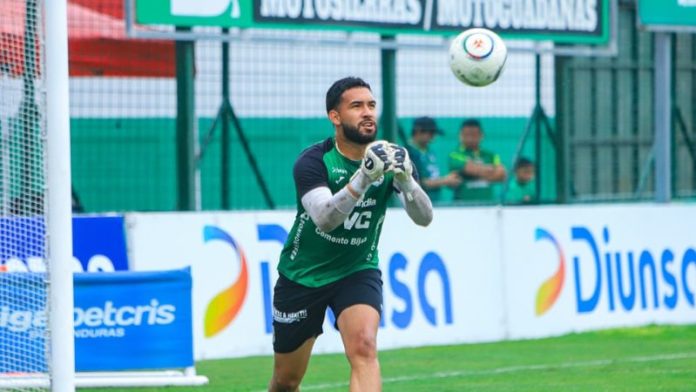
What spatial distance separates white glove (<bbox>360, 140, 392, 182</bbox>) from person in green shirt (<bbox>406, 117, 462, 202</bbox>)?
7.61 meters

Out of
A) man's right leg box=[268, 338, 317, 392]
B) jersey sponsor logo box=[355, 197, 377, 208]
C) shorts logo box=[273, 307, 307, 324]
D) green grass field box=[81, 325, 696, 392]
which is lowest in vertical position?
green grass field box=[81, 325, 696, 392]

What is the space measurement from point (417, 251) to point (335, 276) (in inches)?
232

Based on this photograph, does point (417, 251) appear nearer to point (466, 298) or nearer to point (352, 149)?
point (466, 298)

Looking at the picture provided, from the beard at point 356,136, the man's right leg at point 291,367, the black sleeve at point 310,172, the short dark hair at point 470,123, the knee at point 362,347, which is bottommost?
the man's right leg at point 291,367

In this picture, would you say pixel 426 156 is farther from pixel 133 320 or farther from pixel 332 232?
pixel 332 232

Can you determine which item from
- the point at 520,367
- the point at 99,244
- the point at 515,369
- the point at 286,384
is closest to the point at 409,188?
the point at 286,384

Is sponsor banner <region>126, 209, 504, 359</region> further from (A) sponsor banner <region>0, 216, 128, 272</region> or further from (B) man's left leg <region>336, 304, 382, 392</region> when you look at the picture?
(B) man's left leg <region>336, 304, 382, 392</region>

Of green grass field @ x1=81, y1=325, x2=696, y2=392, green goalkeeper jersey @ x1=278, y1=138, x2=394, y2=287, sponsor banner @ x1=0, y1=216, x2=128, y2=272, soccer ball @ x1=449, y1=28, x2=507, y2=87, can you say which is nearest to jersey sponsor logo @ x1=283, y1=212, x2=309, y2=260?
green goalkeeper jersey @ x1=278, y1=138, x2=394, y2=287

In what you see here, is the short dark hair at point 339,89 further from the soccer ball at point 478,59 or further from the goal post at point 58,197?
the soccer ball at point 478,59

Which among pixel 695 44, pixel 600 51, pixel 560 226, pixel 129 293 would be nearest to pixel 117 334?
pixel 129 293

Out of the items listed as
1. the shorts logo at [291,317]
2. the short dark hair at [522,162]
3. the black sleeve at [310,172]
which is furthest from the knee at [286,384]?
the short dark hair at [522,162]

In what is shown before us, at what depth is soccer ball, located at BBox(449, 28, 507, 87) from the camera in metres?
10.2

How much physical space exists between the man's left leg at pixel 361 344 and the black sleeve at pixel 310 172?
669mm

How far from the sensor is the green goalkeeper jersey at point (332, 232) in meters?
8.44
